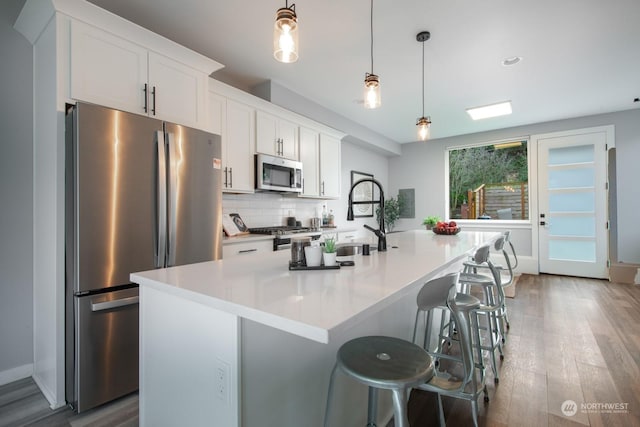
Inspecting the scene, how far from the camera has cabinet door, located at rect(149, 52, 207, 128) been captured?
2.17 m

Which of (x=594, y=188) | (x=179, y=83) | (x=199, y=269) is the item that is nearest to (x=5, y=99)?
(x=179, y=83)

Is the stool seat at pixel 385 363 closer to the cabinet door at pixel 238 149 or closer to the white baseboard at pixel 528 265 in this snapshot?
the cabinet door at pixel 238 149

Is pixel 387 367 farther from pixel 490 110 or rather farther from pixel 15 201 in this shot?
pixel 490 110

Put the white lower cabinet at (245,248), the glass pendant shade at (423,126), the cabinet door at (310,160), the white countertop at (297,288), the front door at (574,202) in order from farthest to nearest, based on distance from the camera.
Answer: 1. the front door at (574,202)
2. the cabinet door at (310,160)
3. the glass pendant shade at (423,126)
4. the white lower cabinet at (245,248)
5. the white countertop at (297,288)

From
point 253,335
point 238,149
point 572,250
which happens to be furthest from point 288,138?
point 572,250

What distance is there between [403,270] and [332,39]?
2282 mm

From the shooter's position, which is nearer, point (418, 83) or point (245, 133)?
point (245, 133)

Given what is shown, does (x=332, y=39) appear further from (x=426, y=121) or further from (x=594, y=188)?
(x=594, y=188)

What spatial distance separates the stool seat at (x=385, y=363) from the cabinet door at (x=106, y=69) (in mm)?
2062

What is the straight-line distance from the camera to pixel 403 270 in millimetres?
1270

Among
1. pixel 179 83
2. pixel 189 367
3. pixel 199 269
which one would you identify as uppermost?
pixel 179 83

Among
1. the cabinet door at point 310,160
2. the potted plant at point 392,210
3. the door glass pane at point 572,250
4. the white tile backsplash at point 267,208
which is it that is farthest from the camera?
the potted plant at point 392,210

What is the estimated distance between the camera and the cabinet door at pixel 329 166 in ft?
14.0

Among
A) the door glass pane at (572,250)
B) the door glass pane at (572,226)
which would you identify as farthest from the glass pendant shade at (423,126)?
the door glass pane at (572,250)
